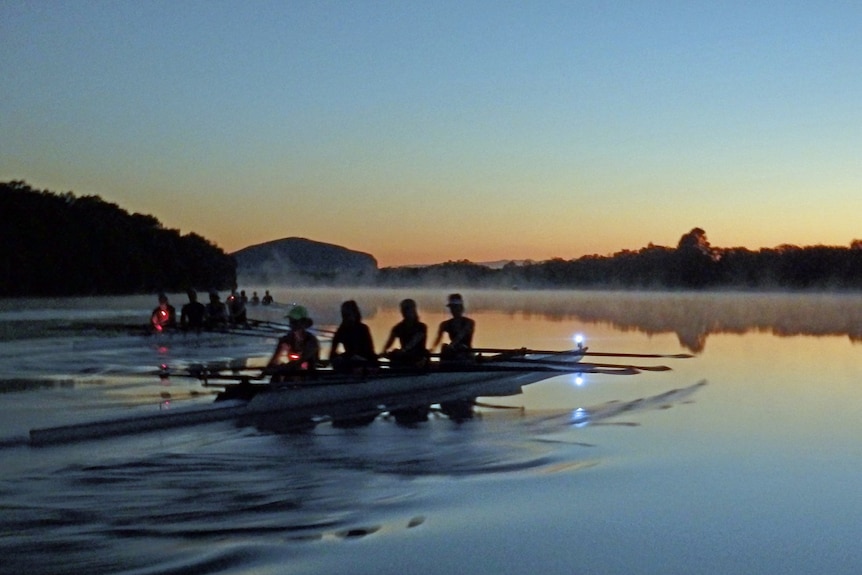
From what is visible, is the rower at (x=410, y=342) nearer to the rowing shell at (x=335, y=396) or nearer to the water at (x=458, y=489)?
the rowing shell at (x=335, y=396)

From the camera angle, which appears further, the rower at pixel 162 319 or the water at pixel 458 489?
the rower at pixel 162 319

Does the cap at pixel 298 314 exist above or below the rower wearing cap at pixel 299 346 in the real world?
above

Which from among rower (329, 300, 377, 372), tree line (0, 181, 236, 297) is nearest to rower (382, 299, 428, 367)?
rower (329, 300, 377, 372)

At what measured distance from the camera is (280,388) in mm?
12156

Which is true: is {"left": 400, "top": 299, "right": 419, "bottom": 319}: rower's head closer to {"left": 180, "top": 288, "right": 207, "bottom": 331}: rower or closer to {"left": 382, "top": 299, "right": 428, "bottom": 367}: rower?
{"left": 382, "top": 299, "right": 428, "bottom": 367}: rower

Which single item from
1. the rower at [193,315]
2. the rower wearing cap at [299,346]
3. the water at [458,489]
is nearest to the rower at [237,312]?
the rower at [193,315]

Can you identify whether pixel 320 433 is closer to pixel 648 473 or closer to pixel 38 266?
pixel 648 473

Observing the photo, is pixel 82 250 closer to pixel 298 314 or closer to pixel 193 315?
pixel 193 315

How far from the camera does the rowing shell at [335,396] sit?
396 inches

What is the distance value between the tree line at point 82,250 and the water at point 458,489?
46.7 meters

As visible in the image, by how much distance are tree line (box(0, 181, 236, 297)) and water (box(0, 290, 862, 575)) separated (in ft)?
153

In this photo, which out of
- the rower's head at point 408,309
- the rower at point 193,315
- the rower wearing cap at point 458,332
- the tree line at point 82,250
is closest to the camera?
the rower's head at point 408,309

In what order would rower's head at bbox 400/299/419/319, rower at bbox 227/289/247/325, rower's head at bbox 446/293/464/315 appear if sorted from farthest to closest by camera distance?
rower at bbox 227/289/247/325 → rower's head at bbox 446/293/464/315 → rower's head at bbox 400/299/419/319

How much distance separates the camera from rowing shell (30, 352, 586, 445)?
10070 mm
